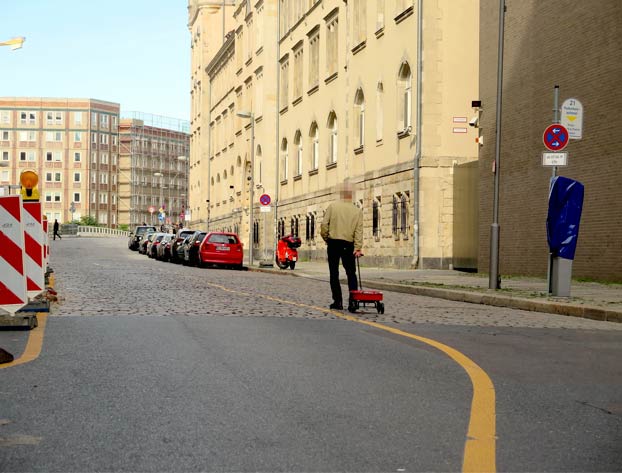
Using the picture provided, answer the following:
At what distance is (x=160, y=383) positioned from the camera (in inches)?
280

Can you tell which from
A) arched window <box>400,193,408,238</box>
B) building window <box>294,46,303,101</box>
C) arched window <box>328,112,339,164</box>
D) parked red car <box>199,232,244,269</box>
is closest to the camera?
arched window <box>400,193,408,238</box>

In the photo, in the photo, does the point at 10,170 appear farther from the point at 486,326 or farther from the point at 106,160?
the point at 486,326

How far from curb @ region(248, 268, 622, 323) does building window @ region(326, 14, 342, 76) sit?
24.5 metres

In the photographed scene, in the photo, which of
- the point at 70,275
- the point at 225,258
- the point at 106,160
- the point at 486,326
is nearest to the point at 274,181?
the point at 225,258

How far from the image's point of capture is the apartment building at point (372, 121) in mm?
33500

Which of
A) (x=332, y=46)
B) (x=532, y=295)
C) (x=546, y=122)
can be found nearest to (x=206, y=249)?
(x=332, y=46)

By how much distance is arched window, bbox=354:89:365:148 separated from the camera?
136ft

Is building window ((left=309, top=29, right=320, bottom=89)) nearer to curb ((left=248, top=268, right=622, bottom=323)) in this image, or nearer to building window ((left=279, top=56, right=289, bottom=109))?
building window ((left=279, top=56, right=289, bottom=109))

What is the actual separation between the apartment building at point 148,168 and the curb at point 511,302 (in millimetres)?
130122

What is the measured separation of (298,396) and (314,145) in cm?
4355

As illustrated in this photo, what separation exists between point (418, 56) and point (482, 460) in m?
30.2

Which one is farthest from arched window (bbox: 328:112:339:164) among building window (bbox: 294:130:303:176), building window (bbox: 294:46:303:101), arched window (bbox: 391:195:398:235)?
arched window (bbox: 391:195:398:235)

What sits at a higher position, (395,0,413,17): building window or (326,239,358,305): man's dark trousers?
(395,0,413,17): building window

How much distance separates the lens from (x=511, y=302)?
657 inches
